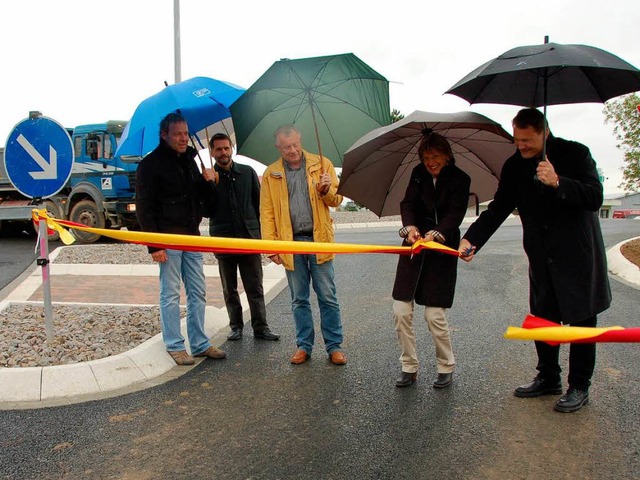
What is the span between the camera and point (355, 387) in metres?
4.65

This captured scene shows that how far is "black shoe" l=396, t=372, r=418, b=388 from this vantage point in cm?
460

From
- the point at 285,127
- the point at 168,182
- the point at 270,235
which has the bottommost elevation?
the point at 270,235

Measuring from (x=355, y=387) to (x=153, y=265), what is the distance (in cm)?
727

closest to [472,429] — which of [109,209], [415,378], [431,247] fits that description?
[415,378]

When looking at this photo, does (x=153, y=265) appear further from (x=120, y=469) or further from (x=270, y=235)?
(x=120, y=469)

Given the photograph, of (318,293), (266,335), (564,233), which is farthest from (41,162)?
(564,233)

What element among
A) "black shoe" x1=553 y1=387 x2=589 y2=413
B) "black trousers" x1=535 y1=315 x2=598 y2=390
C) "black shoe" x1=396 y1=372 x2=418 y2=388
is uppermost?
"black trousers" x1=535 y1=315 x2=598 y2=390

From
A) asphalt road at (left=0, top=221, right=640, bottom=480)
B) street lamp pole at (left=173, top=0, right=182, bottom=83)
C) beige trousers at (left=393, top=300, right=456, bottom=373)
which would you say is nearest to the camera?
asphalt road at (left=0, top=221, right=640, bottom=480)

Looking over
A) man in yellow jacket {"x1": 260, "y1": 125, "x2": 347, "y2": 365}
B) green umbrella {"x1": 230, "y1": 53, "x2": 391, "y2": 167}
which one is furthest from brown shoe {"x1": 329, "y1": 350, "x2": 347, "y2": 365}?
green umbrella {"x1": 230, "y1": 53, "x2": 391, "y2": 167}

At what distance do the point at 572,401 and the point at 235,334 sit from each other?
3.40 meters

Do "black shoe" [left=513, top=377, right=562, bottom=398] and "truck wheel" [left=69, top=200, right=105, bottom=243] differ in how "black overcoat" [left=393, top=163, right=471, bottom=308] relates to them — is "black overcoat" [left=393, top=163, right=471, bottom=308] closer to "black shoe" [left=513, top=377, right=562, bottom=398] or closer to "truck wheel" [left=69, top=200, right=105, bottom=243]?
"black shoe" [left=513, top=377, right=562, bottom=398]

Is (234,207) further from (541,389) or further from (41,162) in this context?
(541,389)

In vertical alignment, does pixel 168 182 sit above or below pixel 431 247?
above

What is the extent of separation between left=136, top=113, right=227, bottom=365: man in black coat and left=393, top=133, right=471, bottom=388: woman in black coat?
1.90m
